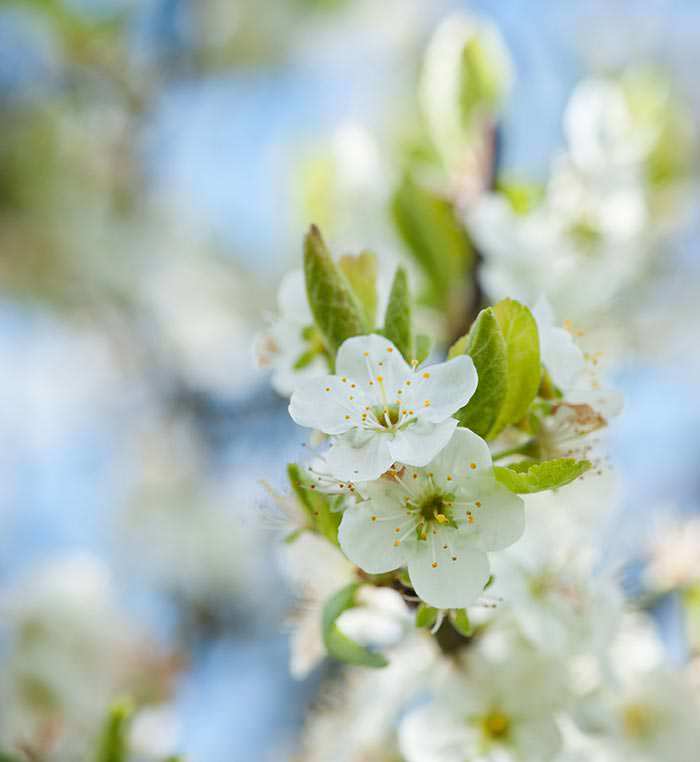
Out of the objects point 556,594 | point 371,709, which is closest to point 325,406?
point 556,594

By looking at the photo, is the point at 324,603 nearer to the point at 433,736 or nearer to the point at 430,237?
the point at 433,736

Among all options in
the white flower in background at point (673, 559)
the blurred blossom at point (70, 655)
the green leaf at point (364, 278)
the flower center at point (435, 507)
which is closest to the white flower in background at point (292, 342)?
the green leaf at point (364, 278)

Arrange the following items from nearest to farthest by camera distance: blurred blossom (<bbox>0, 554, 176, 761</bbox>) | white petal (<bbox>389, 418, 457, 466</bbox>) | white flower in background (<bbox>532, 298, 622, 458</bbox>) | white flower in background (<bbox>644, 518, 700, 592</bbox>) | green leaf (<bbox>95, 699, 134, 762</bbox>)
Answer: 1. white petal (<bbox>389, 418, 457, 466</bbox>)
2. white flower in background (<bbox>532, 298, 622, 458</bbox>)
3. green leaf (<bbox>95, 699, 134, 762</bbox>)
4. white flower in background (<bbox>644, 518, 700, 592</bbox>)
5. blurred blossom (<bbox>0, 554, 176, 761</bbox>)

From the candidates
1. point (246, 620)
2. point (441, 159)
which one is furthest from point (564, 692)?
point (246, 620)

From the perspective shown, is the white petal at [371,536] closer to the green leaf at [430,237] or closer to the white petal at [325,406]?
the white petal at [325,406]

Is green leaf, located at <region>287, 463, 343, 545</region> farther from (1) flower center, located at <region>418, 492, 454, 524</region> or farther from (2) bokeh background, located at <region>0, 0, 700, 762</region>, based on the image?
(2) bokeh background, located at <region>0, 0, 700, 762</region>

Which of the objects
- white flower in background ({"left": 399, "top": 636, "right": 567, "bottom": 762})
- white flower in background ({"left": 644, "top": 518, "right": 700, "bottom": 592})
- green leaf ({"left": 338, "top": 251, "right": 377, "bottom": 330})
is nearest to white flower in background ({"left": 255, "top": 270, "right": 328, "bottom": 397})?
green leaf ({"left": 338, "top": 251, "right": 377, "bottom": 330})

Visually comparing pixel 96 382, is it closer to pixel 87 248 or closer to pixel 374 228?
pixel 87 248
